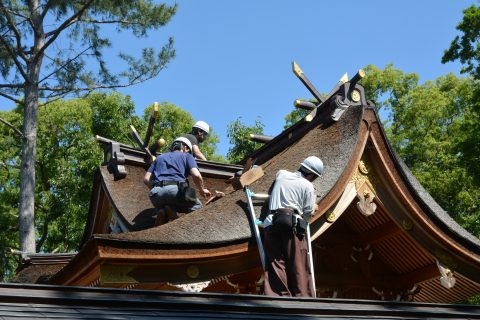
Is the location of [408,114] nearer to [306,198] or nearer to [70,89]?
[70,89]

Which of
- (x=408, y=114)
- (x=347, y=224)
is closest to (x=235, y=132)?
(x=408, y=114)

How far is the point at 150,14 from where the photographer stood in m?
19.4

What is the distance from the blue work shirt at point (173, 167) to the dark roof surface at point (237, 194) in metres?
0.45

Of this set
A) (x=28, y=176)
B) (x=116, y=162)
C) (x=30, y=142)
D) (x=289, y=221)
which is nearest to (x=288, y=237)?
(x=289, y=221)

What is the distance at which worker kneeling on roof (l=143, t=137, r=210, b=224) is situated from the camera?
8.14 metres

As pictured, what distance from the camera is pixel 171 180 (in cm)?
814

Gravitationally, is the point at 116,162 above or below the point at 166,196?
above

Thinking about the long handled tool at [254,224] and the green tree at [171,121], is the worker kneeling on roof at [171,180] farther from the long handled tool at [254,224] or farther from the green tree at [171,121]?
the green tree at [171,121]

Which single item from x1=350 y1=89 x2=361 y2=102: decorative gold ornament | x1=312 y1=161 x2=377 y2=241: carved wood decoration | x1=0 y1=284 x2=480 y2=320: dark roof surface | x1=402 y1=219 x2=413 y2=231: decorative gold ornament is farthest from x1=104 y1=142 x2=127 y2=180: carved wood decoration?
x1=0 y1=284 x2=480 y2=320: dark roof surface

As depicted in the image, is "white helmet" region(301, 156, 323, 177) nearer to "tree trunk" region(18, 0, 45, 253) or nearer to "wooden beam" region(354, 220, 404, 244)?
"wooden beam" region(354, 220, 404, 244)

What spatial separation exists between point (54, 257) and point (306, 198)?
583cm

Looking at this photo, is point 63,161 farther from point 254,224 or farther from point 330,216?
point 254,224

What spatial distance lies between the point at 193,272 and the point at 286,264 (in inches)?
34.4

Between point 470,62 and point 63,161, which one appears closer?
point 470,62
